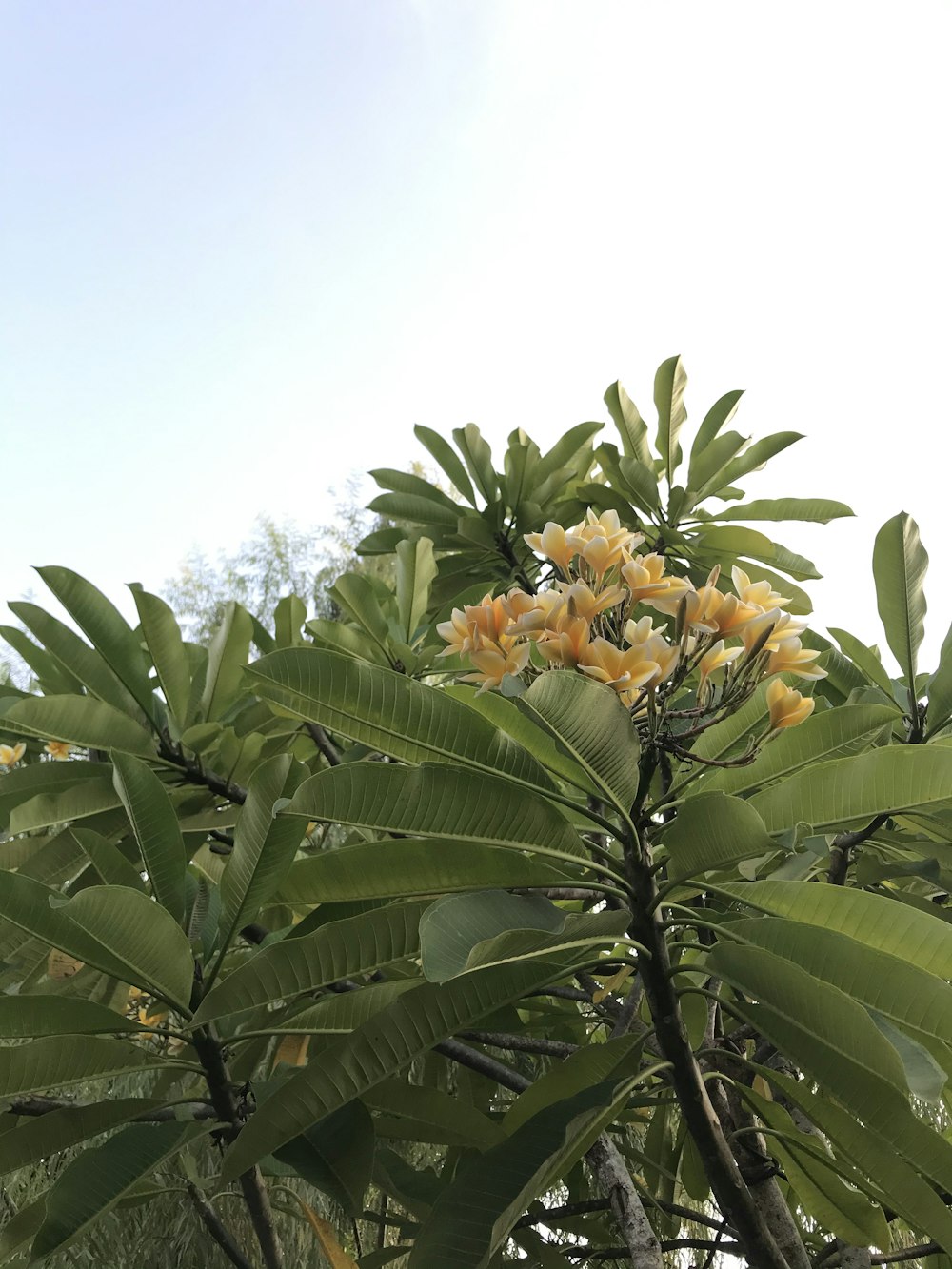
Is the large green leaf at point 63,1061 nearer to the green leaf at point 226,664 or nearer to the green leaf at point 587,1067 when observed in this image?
the green leaf at point 587,1067

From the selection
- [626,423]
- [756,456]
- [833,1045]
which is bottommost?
[833,1045]

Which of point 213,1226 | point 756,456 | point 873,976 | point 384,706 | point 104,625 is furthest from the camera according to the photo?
point 756,456

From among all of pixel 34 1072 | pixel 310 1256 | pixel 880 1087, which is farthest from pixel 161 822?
pixel 310 1256

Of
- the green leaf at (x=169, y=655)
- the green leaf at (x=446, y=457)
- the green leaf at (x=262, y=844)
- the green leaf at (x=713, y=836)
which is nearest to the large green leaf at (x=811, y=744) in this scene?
the green leaf at (x=713, y=836)

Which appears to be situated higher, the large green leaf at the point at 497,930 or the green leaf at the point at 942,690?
the green leaf at the point at 942,690

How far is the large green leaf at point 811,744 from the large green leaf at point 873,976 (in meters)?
0.19

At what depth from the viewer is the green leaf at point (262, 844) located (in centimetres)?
99

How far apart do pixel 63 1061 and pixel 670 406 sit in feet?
5.85

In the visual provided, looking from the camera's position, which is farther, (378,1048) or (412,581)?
(412,581)

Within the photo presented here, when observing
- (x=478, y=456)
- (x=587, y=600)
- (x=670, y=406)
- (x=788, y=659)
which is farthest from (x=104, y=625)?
(x=670, y=406)

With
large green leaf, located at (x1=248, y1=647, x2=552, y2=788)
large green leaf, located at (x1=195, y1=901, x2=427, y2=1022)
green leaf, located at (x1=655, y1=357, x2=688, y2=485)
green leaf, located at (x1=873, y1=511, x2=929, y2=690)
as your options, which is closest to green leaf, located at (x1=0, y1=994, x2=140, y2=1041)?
large green leaf, located at (x1=195, y1=901, x2=427, y2=1022)

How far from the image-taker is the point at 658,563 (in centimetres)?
99

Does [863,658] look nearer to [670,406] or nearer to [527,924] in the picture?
[670,406]

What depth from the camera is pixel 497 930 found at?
31.9 inches
